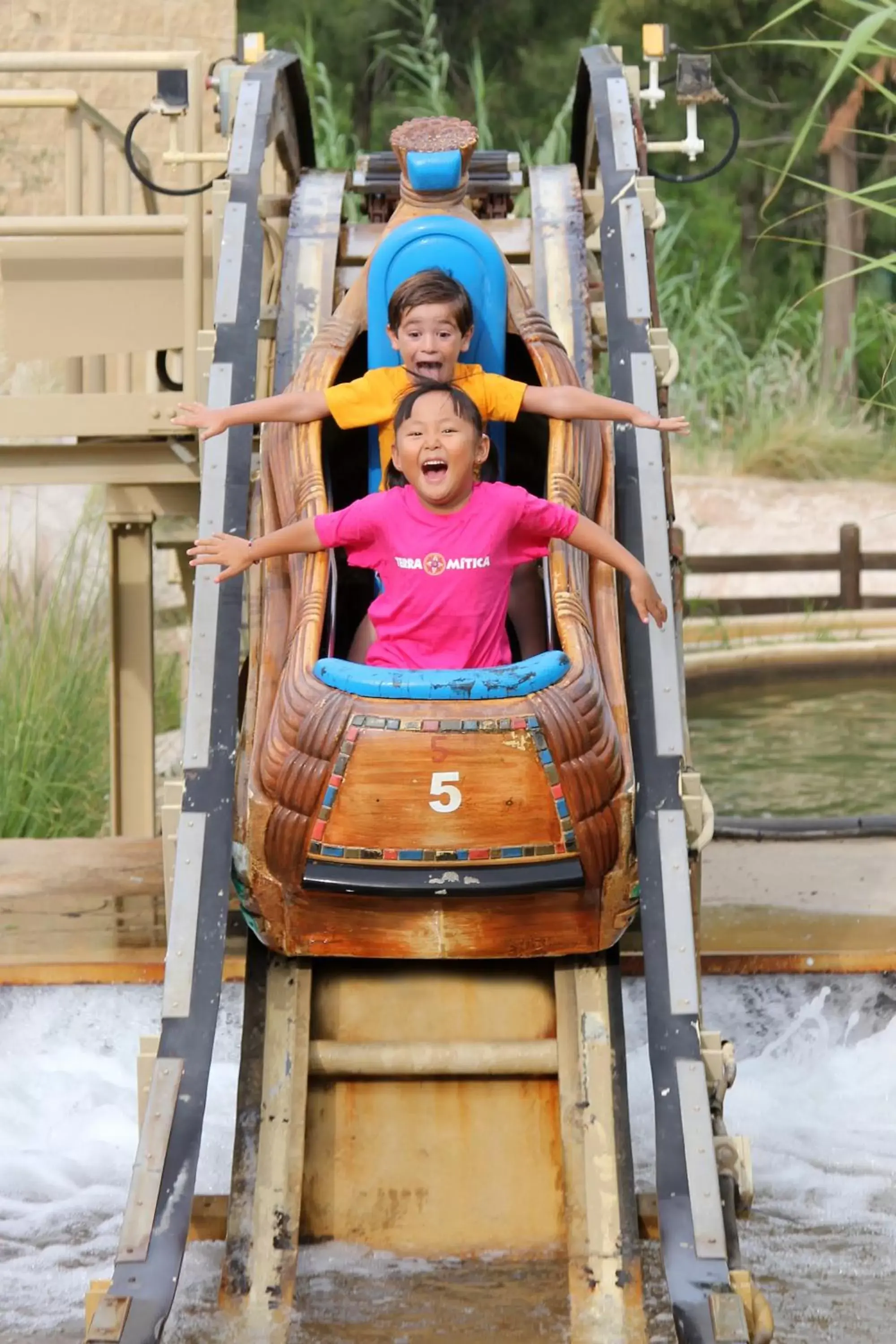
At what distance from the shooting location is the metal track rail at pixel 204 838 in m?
2.83

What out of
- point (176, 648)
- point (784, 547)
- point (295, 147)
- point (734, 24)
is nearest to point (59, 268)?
point (295, 147)

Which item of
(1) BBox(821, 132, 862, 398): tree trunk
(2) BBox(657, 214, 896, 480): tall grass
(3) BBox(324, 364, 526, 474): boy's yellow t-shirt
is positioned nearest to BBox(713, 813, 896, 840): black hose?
(3) BBox(324, 364, 526, 474): boy's yellow t-shirt

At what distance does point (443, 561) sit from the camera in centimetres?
322

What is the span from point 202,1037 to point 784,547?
10.4m

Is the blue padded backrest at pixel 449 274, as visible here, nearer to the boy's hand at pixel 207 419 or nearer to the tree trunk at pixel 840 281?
the boy's hand at pixel 207 419

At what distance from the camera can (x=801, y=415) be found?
1354cm

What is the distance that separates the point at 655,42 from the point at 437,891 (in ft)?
6.98

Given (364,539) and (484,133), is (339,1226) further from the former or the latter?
(484,133)

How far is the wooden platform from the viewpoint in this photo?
4289mm

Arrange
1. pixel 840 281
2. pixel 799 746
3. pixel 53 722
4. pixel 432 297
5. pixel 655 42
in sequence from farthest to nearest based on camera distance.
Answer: pixel 840 281 → pixel 799 746 → pixel 53 722 → pixel 655 42 → pixel 432 297

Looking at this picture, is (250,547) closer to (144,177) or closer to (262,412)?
(262,412)

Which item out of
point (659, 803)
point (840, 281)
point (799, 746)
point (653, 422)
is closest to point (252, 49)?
point (653, 422)

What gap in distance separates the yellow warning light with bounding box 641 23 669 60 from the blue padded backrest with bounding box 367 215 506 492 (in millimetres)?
722

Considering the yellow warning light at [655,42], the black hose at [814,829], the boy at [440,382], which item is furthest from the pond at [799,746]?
the boy at [440,382]
